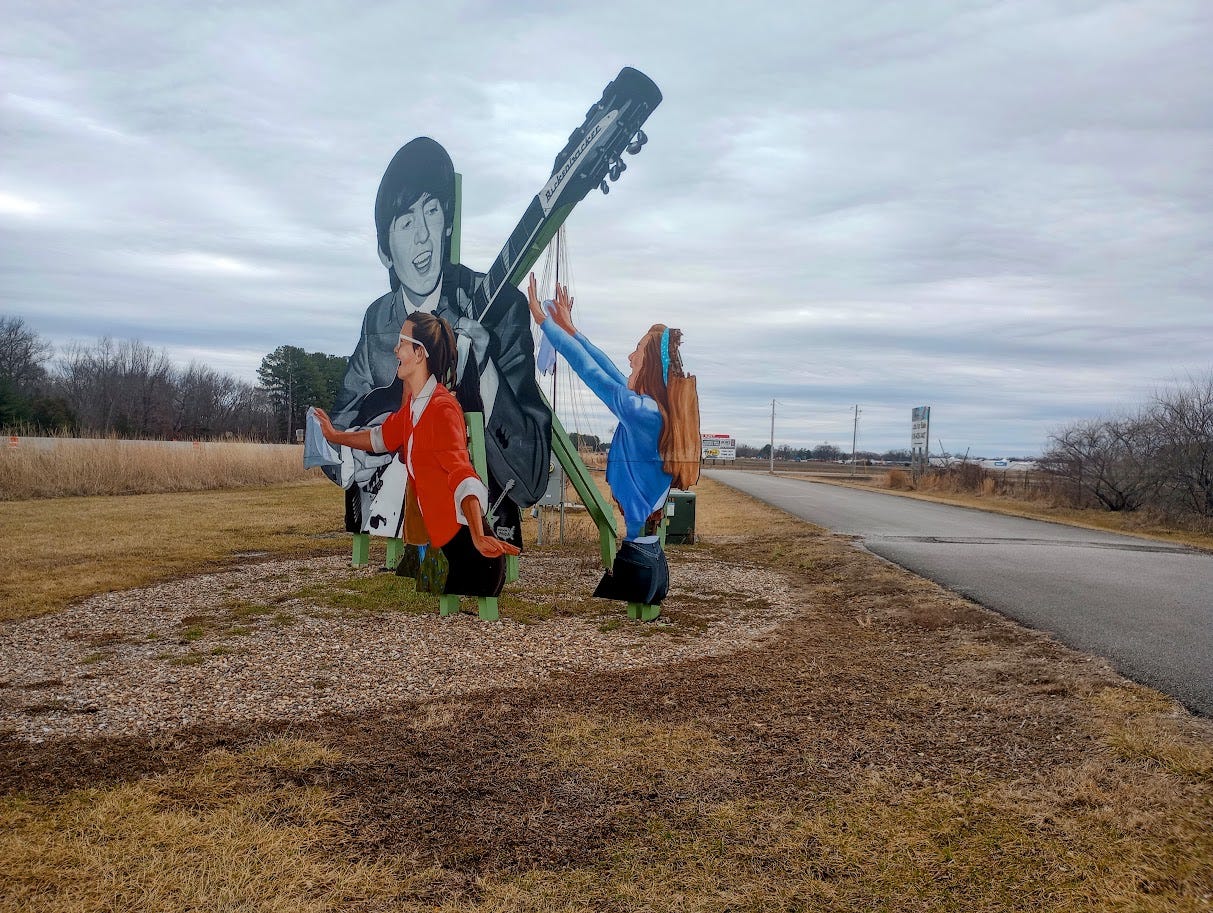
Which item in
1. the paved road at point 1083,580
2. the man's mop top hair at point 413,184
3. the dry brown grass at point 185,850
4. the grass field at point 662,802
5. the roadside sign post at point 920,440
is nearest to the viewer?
the dry brown grass at point 185,850

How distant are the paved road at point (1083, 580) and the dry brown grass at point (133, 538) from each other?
8782 millimetres

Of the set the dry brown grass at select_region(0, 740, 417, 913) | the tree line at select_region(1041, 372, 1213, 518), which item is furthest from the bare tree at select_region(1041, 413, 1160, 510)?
the dry brown grass at select_region(0, 740, 417, 913)

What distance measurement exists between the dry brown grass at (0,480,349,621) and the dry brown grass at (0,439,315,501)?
1232 mm

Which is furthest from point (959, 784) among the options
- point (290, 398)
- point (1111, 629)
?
point (290, 398)

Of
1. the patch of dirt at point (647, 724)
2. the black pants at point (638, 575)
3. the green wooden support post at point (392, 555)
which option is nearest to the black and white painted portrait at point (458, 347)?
the black pants at point (638, 575)

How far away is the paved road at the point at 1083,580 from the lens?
630cm

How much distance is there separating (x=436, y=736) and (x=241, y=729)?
1053 millimetres

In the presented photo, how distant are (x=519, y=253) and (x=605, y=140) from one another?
1.31 metres

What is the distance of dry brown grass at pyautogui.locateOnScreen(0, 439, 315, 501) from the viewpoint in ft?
66.8

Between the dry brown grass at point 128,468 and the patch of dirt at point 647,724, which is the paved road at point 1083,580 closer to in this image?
the patch of dirt at point 647,724

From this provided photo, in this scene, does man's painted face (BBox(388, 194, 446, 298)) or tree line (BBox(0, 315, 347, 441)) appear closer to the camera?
man's painted face (BBox(388, 194, 446, 298))

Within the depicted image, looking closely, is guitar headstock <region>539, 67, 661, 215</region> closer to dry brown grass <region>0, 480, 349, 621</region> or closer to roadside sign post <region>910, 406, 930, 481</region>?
dry brown grass <region>0, 480, 349, 621</region>

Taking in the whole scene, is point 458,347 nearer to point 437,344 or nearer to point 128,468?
point 437,344

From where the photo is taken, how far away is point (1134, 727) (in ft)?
14.8
